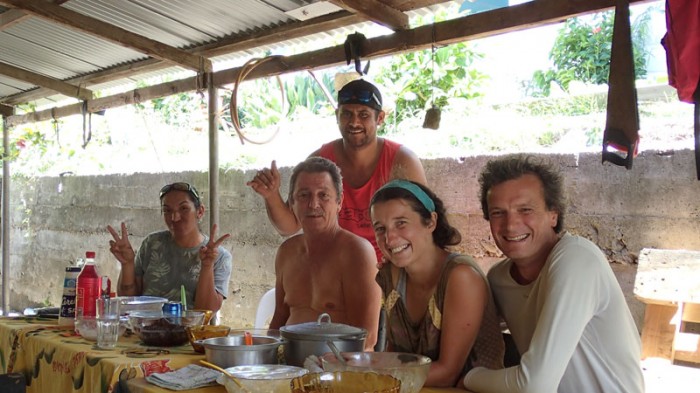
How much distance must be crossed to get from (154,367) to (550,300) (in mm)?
1246

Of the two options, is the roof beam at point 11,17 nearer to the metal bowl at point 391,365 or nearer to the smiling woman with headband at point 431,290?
the smiling woman with headband at point 431,290

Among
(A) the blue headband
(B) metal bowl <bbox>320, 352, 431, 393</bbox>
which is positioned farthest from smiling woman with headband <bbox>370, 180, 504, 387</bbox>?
(B) metal bowl <bbox>320, 352, 431, 393</bbox>

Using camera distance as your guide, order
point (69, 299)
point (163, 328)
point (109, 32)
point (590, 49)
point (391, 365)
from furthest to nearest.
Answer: point (590, 49) → point (109, 32) → point (69, 299) → point (163, 328) → point (391, 365)

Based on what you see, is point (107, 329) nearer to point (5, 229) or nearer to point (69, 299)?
point (69, 299)

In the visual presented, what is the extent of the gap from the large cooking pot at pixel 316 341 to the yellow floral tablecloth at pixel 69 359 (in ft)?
1.32

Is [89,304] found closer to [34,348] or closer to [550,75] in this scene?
[34,348]

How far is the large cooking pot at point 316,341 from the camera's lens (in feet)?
6.67

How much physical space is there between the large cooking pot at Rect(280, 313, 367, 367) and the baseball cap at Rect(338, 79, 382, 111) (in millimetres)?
1745

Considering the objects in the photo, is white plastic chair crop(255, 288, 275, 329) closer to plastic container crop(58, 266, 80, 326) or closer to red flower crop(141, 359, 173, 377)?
plastic container crop(58, 266, 80, 326)

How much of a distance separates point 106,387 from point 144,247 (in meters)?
1.91

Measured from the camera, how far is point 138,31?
549 centimetres

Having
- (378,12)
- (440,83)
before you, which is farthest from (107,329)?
(440,83)

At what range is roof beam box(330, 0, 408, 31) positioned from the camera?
13.0 ft

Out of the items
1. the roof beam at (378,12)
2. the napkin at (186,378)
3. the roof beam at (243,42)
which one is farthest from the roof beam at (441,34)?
the napkin at (186,378)
